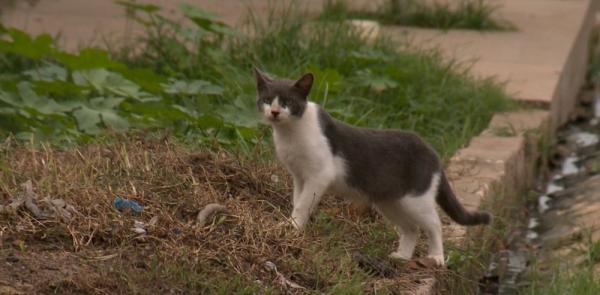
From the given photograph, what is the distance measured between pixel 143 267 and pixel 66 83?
278 centimetres

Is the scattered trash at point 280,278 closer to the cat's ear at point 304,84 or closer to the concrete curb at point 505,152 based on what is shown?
the concrete curb at point 505,152

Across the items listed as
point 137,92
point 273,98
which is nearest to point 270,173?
point 273,98

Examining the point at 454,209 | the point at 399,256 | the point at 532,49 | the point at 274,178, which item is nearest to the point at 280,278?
the point at 399,256

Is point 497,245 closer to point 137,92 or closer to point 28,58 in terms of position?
point 137,92

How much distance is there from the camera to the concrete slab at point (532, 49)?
903 centimetres

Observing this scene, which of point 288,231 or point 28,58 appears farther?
point 28,58

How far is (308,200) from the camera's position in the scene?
512cm

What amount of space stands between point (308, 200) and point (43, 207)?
103 centimetres

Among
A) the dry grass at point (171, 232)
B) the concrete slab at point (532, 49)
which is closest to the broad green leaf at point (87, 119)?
the dry grass at point (171, 232)

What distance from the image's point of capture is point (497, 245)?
662cm

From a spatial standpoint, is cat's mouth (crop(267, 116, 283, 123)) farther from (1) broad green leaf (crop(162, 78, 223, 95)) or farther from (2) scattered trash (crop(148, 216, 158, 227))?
(1) broad green leaf (crop(162, 78, 223, 95))

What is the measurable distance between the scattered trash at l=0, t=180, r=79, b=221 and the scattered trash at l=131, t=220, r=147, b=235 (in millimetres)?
220

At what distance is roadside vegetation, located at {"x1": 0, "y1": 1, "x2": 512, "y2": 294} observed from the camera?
4520 mm

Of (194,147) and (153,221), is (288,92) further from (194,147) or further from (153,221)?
(194,147)
